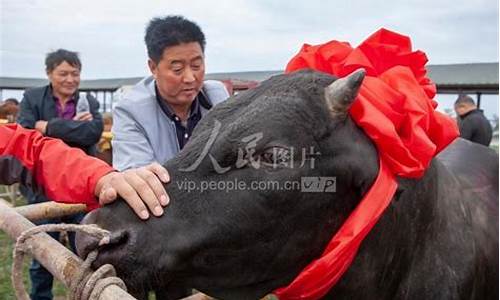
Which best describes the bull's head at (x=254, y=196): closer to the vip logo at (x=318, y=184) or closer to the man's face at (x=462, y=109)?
the vip logo at (x=318, y=184)

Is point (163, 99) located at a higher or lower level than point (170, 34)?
lower

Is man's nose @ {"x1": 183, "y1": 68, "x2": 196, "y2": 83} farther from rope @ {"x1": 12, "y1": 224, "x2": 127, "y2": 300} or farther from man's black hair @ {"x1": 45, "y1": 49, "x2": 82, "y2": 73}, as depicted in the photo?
man's black hair @ {"x1": 45, "y1": 49, "x2": 82, "y2": 73}

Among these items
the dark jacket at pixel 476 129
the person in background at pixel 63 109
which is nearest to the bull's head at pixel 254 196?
the person in background at pixel 63 109

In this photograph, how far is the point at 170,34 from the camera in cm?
213

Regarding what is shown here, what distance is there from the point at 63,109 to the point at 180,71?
7.57 feet

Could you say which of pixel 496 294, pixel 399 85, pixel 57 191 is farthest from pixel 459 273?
pixel 57 191

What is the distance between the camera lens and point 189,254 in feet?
4.38

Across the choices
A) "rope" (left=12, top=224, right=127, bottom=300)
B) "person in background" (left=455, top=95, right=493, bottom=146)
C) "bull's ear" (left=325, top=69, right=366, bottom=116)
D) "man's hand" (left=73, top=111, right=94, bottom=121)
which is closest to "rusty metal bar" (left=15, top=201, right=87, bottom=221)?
"rope" (left=12, top=224, right=127, bottom=300)

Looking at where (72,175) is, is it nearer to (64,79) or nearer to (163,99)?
(163,99)

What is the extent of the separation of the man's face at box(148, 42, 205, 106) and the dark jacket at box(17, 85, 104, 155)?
1.87m

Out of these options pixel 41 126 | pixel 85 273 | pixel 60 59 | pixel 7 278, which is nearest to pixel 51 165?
pixel 85 273

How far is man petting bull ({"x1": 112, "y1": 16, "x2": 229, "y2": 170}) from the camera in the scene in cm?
211

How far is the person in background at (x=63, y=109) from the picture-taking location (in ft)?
12.4

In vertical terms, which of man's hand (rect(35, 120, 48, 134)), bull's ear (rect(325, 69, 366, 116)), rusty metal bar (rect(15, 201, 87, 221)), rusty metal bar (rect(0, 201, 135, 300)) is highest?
bull's ear (rect(325, 69, 366, 116))
